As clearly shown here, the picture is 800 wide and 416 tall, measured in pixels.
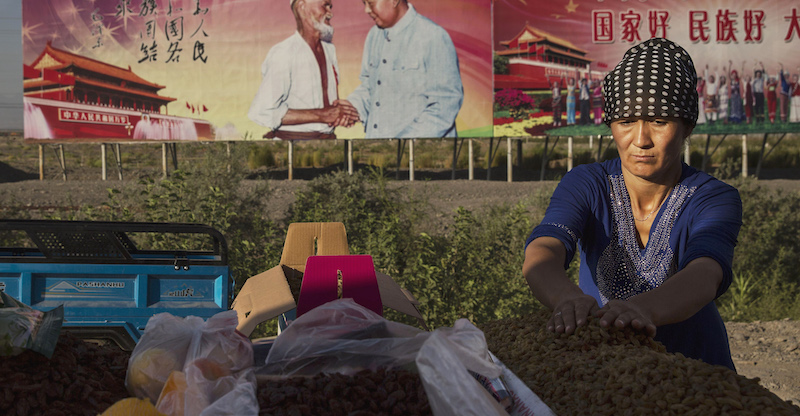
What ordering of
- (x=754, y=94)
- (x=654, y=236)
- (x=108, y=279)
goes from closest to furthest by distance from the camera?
(x=654, y=236) < (x=108, y=279) < (x=754, y=94)

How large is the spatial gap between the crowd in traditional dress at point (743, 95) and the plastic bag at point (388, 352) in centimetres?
680

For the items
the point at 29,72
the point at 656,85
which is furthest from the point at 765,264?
the point at 29,72

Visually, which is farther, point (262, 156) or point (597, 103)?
point (262, 156)

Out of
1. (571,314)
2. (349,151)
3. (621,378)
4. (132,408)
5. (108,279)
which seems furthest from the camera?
(349,151)

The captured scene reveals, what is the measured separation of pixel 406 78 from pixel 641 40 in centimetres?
295

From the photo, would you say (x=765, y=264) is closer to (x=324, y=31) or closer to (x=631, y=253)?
(x=631, y=253)

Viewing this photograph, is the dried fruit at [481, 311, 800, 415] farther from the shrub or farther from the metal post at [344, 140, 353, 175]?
the metal post at [344, 140, 353, 175]

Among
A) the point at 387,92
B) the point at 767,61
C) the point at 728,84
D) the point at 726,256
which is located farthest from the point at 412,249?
the point at 767,61

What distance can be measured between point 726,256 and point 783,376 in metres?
3.38

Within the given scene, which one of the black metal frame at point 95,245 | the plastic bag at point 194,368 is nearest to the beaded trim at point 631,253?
the plastic bag at point 194,368

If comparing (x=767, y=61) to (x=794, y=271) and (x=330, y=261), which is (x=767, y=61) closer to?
(x=794, y=271)

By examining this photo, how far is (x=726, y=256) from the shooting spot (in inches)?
66.1

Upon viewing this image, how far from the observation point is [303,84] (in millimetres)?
7590

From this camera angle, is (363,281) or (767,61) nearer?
(363,281)
